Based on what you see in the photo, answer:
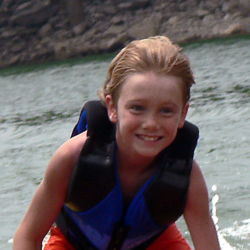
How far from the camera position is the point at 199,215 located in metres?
2.35

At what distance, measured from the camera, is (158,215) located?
2.42 meters

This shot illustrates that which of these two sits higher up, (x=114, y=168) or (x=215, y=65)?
(x=114, y=168)

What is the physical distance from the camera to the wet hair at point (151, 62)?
2.15m

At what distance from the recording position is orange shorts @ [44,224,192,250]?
257 centimetres

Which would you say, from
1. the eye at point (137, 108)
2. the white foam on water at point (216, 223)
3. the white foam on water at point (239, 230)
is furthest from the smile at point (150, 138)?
the white foam on water at point (239, 230)

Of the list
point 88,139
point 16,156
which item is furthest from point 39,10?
point 88,139

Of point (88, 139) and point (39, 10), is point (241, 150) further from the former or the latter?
point (39, 10)

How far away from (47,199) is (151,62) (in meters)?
0.69

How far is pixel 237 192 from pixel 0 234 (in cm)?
202

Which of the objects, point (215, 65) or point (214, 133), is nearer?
point (214, 133)

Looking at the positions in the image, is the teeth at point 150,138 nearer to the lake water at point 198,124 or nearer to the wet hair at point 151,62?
the wet hair at point 151,62

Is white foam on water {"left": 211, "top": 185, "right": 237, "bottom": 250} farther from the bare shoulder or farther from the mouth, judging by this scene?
the mouth

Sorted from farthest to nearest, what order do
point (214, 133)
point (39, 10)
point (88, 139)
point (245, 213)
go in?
point (39, 10) → point (214, 133) → point (245, 213) → point (88, 139)

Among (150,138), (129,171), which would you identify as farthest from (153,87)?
(129,171)
